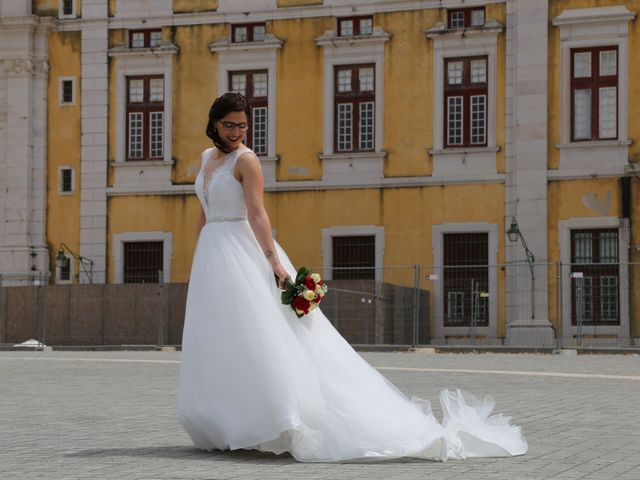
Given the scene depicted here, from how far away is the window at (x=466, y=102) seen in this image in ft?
108

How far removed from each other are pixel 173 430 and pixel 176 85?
25.4 metres

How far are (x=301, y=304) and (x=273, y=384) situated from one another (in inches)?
22.0

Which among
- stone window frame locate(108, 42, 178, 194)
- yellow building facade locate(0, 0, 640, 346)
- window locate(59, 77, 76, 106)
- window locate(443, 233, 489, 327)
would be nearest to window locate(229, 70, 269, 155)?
yellow building facade locate(0, 0, 640, 346)

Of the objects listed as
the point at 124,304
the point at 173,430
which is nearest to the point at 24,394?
the point at 173,430

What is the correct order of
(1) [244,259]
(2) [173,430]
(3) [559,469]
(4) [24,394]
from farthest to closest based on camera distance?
1. (4) [24,394]
2. (2) [173,430]
3. (1) [244,259]
4. (3) [559,469]

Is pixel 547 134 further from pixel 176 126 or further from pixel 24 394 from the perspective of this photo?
pixel 24 394

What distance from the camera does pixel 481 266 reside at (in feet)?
101

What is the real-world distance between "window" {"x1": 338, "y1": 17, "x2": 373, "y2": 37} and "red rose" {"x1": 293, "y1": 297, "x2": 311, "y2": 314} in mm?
25489

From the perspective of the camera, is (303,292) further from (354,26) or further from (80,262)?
(80,262)

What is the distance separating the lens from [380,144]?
110 ft

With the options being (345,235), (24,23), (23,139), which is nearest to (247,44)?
(345,235)

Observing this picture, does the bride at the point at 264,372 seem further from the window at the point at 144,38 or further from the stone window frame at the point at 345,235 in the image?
the window at the point at 144,38

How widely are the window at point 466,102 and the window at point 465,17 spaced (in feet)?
2.54

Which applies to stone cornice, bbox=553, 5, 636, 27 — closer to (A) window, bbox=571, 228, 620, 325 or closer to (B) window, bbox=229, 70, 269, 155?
(A) window, bbox=571, 228, 620, 325
